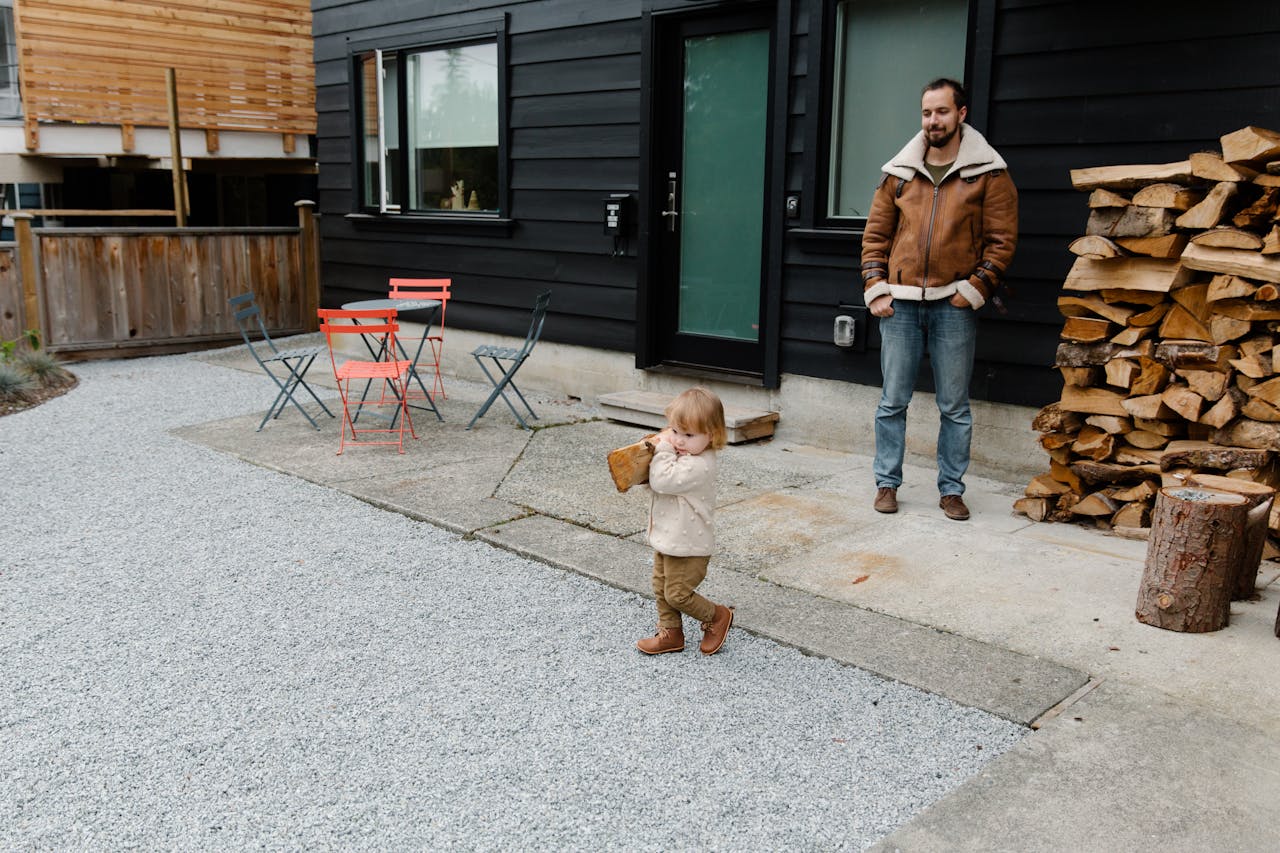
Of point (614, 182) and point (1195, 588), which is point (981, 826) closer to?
point (1195, 588)

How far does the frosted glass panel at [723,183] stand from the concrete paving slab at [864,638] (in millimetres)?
2664

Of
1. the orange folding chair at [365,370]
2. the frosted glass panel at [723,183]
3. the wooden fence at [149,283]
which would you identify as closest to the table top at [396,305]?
the orange folding chair at [365,370]

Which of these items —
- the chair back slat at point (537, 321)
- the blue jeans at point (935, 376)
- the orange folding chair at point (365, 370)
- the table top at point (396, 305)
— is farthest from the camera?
the table top at point (396, 305)

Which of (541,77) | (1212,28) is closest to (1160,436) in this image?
(1212,28)

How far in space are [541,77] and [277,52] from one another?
269 inches

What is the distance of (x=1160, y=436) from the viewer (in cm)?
437

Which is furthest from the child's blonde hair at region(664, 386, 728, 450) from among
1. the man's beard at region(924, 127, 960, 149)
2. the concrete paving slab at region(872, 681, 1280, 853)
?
the man's beard at region(924, 127, 960, 149)

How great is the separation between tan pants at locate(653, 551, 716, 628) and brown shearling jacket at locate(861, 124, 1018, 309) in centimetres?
203

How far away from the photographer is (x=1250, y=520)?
363 cm

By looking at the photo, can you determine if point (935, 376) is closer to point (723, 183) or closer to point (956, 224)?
point (956, 224)

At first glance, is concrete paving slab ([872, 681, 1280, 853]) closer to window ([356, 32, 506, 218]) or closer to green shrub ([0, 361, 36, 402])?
window ([356, 32, 506, 218])

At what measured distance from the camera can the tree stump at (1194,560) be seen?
351 centimetres

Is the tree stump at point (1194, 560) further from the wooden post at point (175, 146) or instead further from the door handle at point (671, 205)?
the wooden post at point (175, 146)

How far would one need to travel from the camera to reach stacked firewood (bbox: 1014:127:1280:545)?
4.08m
